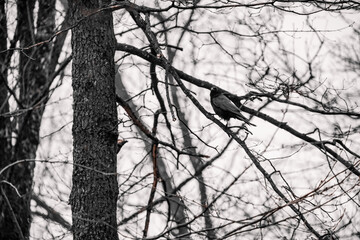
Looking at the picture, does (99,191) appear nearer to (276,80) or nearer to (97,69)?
(97,69)

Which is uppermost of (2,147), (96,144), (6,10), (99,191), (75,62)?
(6,10)

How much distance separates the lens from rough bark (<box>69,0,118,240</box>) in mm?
4082

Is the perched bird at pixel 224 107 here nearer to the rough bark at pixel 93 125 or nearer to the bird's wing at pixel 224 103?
the bird's wing at pixel 224 103

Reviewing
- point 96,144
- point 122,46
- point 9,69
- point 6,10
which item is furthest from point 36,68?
point 96,144

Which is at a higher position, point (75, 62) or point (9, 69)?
point (9, 69)

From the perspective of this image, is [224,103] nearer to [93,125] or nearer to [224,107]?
[224,107]

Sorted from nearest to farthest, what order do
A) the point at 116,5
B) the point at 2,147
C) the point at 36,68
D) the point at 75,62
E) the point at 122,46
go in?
the point at 116,5, the point at 75,62, the point at 122,46, the point at 2,147, the point at 36,68

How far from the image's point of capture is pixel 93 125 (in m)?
4.22

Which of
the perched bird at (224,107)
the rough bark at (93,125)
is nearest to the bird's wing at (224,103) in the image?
the perched bird at (224,107)

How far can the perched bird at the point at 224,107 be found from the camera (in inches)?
214

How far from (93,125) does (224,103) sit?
1785mm

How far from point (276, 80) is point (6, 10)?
12.4ft

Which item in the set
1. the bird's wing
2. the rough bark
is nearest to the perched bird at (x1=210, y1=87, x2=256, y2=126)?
the bird's wing

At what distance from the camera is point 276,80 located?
4.98 metres
